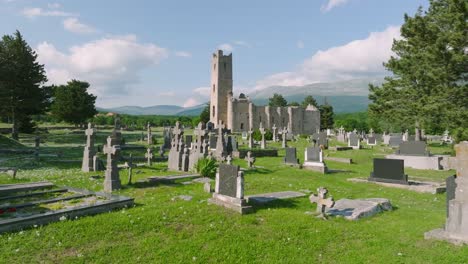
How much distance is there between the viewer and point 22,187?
423 inches

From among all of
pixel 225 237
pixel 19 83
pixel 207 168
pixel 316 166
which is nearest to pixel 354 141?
pixel 316 166

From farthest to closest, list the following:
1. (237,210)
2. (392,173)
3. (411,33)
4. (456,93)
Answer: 1. (411,33)
2. (456,93)
3. (392,173)
4. (237,210)

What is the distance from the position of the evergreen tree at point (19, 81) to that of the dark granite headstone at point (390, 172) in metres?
35.3

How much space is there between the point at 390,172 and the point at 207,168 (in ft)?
25.8

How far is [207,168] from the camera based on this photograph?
1516 centimetres

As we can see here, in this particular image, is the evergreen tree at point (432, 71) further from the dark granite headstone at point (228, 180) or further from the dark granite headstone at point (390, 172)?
the dark granite headstone at point (228, 180)

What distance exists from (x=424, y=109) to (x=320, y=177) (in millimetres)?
12906

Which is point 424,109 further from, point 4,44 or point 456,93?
point 4,44

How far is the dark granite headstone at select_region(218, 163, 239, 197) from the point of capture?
9.57 metres

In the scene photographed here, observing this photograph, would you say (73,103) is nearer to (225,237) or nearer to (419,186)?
(419,186)

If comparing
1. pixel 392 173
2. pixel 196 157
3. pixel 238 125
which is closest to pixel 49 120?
pixel 238 125

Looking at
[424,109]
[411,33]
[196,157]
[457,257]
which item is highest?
[411,33]

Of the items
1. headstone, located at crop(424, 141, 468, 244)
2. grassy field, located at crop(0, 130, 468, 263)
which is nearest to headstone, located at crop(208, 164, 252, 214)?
grassy field, located at crop(0, 130, 468, 263)

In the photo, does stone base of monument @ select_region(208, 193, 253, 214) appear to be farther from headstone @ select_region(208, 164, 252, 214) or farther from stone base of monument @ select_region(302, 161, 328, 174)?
stone base of monument @ select_region(302, 161, 328, 174)
